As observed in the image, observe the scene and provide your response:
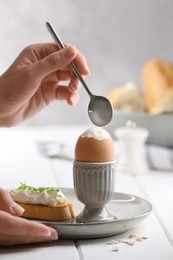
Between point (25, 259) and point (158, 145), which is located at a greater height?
point (25, 259)

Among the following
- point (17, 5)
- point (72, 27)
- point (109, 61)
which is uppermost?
point (17, 5)

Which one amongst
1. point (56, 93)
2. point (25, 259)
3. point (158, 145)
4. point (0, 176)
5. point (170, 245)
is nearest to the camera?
point (25, 259)

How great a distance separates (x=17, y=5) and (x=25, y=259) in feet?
8.07

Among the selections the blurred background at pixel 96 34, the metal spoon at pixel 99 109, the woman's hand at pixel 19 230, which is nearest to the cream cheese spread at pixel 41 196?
the woman's hand at pixel 19 230

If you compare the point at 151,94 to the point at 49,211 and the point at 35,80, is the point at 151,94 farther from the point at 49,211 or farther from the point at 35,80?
the point at 49,211

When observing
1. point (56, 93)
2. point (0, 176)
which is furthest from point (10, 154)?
point (56, 93)

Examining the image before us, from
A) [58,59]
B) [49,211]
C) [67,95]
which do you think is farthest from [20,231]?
[67,95]

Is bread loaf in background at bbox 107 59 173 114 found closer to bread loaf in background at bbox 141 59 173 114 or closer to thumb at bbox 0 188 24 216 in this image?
bread loaf in background at bbox 141 59 173 114

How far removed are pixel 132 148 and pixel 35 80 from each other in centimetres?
69

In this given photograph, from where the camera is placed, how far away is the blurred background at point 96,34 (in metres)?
3.48

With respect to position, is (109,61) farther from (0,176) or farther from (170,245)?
(170,245)

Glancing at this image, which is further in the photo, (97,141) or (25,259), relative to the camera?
(97,141)

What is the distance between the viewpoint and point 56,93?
5.88 ft

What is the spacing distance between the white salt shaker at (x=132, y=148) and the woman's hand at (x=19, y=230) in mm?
918
